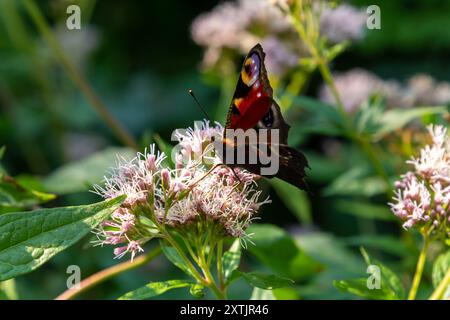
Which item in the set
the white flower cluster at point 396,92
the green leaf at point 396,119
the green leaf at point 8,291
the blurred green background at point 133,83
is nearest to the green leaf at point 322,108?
the green leaf at point 396,119

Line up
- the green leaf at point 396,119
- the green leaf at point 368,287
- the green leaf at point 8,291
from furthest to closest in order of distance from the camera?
the green leaf at point 396,119, the green leaf at point 8,291, the green leaf at point 368,287

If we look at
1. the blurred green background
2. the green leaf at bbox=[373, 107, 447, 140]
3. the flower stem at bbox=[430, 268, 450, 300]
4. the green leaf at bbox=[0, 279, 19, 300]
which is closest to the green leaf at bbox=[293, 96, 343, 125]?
the green leaf at bbox=[373, 107, 447, 140]

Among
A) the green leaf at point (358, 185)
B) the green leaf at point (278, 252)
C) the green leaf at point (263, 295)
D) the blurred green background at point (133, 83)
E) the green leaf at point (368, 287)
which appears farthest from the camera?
the blurred green background at point (133, 83)

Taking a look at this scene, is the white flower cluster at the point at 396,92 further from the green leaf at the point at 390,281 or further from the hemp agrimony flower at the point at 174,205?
the hemp agrimony flower at the point at 174,205

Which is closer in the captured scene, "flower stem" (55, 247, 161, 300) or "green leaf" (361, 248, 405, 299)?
"green leaf" (361, 248, 405, 299)

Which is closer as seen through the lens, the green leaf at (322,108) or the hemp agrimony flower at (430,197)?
the hemp agrimony flower at (430,197)

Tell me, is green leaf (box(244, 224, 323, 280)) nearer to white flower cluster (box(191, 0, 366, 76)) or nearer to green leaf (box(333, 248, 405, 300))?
green leaf (box(333, 248, 405, 300))
